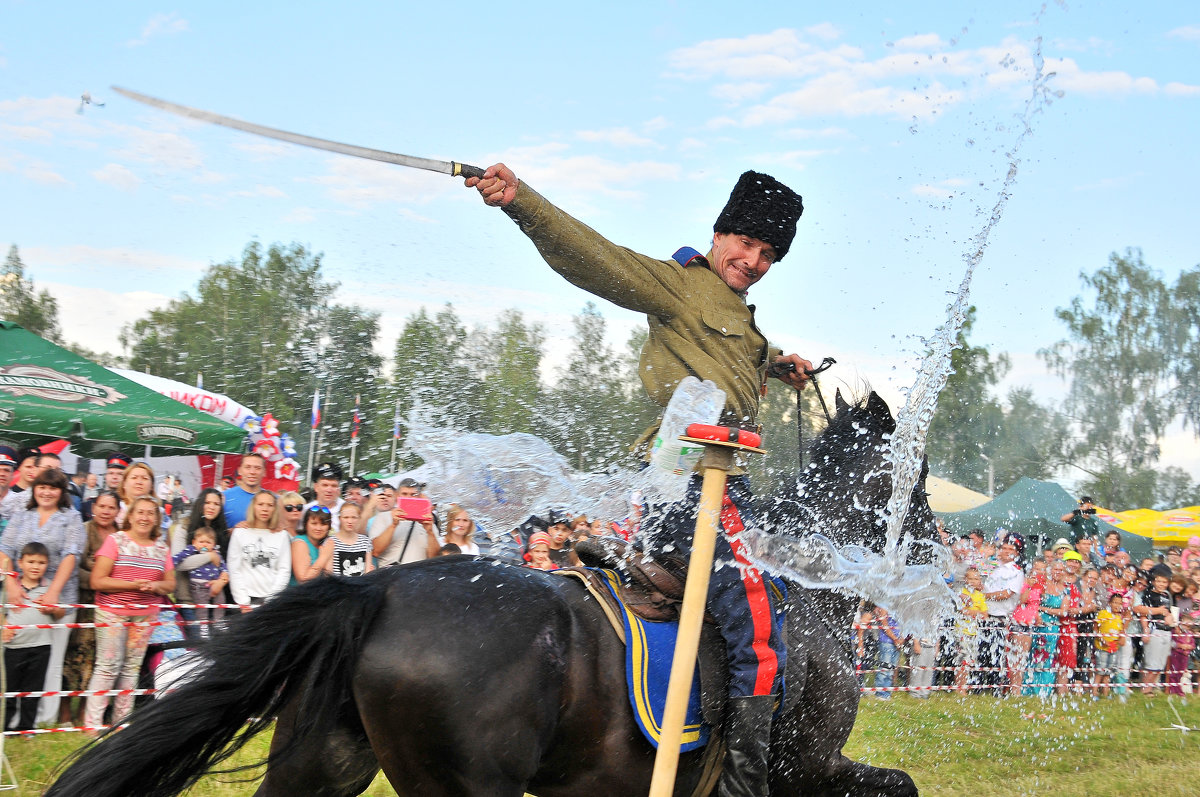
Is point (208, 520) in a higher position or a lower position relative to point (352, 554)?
higher

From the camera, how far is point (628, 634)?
10.9 feet

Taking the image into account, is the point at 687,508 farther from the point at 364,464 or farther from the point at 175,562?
the point at 364,464

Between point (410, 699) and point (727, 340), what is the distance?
1772 mm

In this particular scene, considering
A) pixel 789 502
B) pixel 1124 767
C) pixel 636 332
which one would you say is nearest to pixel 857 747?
pixel 1124 767

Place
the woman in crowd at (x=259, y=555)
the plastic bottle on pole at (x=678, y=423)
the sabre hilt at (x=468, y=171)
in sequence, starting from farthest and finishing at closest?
1. the woman in crowd at (x=259, y=555)
2. the plastic bottle on pole at (x=678, y=423)
3. the sabre hilt at (x=468, y=171)

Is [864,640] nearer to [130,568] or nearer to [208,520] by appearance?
[208,520]

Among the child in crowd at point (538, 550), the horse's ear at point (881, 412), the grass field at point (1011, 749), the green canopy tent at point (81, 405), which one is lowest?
the grass field at point (1011, 749)

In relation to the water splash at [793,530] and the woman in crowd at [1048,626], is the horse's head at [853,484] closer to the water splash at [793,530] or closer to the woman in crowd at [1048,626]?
the water splash at [793,530]

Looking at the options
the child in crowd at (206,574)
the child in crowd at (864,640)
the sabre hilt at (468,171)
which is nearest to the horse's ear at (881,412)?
the child in crowd at (864,640)

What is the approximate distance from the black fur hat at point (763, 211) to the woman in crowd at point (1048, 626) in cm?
830

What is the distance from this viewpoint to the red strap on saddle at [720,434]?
10.1ft

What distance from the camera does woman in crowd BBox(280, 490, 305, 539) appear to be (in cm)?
762

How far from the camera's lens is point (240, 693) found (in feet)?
9.82

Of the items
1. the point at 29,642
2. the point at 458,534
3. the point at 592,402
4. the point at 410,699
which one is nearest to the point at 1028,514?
the point at 458,534
